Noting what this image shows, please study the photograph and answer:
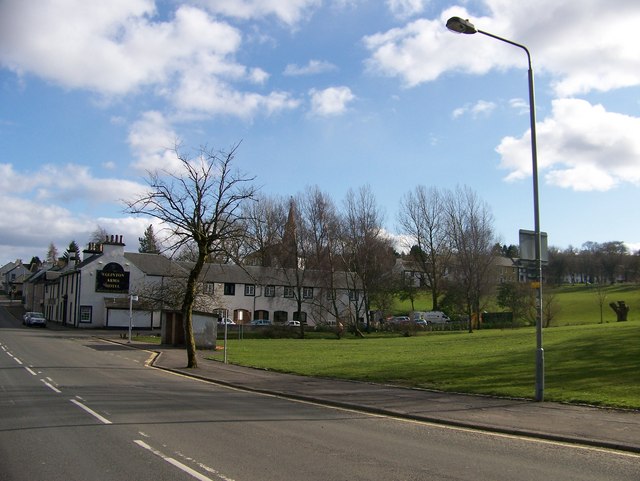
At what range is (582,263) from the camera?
127062 millimetres

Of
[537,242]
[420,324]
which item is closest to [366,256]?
[420,324]

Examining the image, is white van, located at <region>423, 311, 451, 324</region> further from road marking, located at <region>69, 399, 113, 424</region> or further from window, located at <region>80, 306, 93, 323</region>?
road marking, located at <region>69, 399, 113, 424</region>

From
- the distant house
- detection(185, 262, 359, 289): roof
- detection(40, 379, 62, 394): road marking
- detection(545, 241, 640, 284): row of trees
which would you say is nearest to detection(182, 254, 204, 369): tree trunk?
detection(40, 379, 62, 394): road marking

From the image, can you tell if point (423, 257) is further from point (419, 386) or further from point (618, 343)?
point (419, 386)

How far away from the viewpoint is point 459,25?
12.6 meters

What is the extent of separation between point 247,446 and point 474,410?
20.1 feet

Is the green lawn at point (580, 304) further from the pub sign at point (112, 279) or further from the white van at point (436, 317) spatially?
the pub sign at point (112, 279)

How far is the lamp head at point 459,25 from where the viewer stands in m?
12.6

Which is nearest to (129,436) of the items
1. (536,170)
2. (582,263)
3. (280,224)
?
(536,170)

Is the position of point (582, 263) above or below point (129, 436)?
above

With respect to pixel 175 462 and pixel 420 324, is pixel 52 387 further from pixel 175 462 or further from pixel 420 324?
pixel 420 324

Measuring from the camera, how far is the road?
23.9 feet

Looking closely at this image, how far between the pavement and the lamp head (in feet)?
27.8

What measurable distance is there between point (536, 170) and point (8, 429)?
13.1 metres
